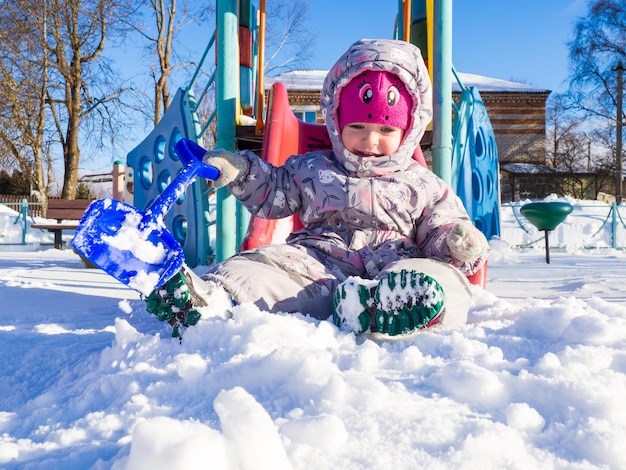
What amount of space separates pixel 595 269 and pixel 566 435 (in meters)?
3.41

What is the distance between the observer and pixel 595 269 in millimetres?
3678

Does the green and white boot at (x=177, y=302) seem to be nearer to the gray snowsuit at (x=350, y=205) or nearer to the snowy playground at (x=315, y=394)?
the snowy playground at (x=315, y=394)

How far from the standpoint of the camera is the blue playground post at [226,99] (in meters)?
2.95

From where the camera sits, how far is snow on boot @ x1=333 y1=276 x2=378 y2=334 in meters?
1.20

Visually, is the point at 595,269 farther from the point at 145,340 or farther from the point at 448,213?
the point at 145,340

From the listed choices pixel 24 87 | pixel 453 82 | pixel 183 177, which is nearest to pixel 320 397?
pixel 183 177

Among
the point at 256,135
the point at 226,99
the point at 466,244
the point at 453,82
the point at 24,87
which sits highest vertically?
the point at 453,82

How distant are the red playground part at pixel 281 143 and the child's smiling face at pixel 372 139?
58cm

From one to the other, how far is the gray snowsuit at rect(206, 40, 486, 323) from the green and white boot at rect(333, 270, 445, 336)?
0.24 metres

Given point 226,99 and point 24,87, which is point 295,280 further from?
point 24,87

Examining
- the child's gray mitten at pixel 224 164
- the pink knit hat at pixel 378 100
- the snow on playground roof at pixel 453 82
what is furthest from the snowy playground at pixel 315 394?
the snow on playground roof at pixel 453 82

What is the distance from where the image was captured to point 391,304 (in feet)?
3.81

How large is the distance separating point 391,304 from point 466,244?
1.21 feet

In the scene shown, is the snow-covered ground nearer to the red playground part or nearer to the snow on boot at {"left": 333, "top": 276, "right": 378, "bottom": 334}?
the snow on boot at {"left": 333, "top": 276, "right": 378, "bottom": 334}
